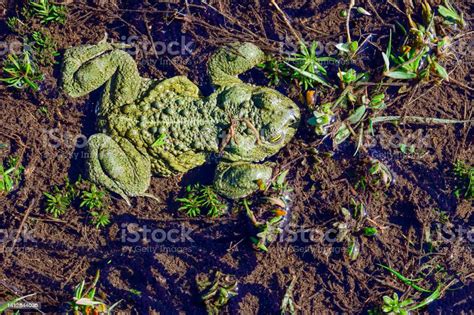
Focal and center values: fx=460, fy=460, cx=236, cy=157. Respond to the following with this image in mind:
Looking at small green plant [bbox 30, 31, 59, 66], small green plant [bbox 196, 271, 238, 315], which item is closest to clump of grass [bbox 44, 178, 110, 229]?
small green plant [bbox 196, 271, 238, 315]

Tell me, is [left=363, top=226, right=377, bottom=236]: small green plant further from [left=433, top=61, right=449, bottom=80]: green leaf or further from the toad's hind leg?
the toad's hind leg

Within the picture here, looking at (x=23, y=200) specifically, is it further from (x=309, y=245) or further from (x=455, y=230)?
(x=455, y=230)

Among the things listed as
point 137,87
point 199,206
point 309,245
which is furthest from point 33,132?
point 309,245

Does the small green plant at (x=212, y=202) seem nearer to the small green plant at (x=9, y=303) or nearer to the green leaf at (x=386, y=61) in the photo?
the small green plant at (x=9, y=303)

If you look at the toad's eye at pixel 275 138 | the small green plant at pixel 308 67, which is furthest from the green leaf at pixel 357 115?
the toad's eye at pixel 275 138

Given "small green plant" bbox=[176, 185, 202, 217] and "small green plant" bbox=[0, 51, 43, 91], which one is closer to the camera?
"small green plant" bbox=[176, 185, 202, 217]

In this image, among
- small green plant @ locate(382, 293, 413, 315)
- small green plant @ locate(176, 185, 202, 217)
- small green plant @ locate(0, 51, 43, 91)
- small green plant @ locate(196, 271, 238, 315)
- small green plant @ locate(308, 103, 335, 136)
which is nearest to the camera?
small green plant @ locate(382, 293, 413, 315)
